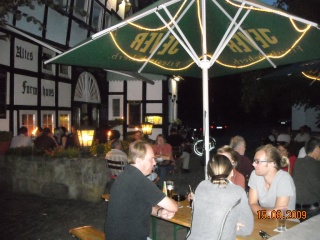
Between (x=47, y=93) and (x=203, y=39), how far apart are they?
1004 cm

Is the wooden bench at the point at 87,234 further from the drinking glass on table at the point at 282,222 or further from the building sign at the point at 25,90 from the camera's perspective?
the building sign at the point at 25,90

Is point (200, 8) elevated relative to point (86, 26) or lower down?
lower down

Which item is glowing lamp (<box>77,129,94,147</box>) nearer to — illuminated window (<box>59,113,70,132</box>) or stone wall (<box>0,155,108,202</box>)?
stone wall (<box>0,155,108,202</box>)

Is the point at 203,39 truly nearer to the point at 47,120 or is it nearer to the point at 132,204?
the point at 132,204

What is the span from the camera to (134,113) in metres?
19.4

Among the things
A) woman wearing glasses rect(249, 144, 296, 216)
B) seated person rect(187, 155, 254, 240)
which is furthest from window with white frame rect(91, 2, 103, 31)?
seated person rect(187, 155, 254, 240)

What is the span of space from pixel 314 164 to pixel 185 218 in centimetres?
195

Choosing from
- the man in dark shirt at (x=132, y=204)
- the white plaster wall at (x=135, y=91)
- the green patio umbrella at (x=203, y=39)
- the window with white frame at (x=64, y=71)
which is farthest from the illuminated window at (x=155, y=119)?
the man in dark shirt at (x=132, y=204)

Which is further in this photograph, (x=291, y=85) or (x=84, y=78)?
(x=84, y=78)

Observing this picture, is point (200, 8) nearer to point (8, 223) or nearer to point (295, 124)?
point (8, 223)

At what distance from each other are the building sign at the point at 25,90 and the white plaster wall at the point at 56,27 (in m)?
1.76

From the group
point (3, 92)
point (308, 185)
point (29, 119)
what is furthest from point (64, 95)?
point (308, 185)

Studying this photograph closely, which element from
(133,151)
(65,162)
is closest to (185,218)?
(133,151)

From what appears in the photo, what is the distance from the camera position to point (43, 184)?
919 cm
